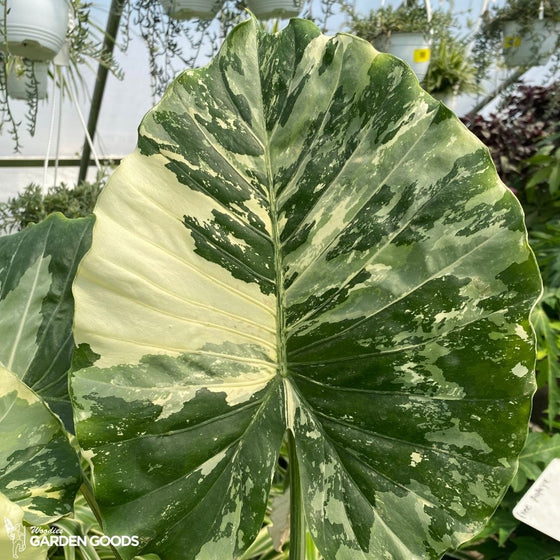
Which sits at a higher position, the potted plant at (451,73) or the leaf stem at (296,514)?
the potted plant at (451,73)

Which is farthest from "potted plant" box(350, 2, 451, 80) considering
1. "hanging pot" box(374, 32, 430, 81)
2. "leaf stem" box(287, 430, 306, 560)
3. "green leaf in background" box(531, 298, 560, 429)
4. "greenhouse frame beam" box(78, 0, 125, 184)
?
"leaf stem" box(287, 430, 306, 560)

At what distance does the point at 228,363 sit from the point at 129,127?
10.5ft

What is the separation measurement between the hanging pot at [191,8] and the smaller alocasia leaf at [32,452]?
130 centimetres

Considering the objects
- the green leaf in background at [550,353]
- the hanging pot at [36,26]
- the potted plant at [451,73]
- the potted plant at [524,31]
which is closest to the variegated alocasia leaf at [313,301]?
the green leaf in background at [550,353]

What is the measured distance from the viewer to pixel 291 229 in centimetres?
41

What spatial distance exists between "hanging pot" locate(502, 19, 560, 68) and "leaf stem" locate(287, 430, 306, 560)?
224 centimetres

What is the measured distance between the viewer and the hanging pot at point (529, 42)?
7.19 feet

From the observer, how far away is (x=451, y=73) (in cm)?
275

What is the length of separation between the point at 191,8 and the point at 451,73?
1.69 meters

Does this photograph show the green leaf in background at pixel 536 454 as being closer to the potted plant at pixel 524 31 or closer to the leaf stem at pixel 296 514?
the leaf stem at pixel 296 514

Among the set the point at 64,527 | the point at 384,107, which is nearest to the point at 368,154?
the point at 384,107

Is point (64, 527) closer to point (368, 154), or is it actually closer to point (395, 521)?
point (395, 521)

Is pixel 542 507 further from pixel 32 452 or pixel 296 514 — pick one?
pixel 32 452

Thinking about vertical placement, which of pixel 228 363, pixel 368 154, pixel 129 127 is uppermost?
pixel 368 154
